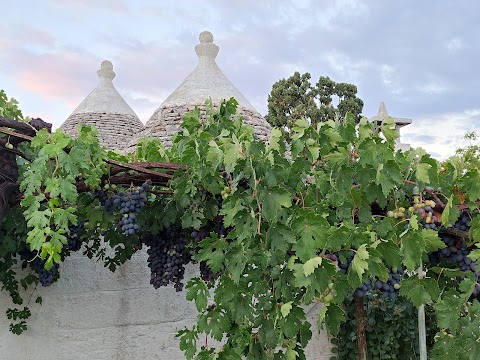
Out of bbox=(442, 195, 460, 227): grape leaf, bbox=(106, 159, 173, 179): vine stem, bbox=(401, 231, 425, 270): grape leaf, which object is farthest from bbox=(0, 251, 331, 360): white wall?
bbox=(401, 231, 425, 270): grape leaf

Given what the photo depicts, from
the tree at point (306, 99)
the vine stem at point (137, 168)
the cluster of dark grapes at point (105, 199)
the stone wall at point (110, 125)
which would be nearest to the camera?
the vine stem at point (137, 168)

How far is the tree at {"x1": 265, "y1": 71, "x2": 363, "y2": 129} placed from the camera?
82.5ft

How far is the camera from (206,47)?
517 inches

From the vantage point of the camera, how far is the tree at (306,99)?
82.5 feet

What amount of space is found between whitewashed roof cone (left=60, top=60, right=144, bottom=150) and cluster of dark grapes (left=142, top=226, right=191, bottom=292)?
11.2m

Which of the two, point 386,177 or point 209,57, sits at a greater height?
point 209,57

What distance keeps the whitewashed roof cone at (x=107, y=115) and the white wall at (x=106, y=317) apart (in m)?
9.61

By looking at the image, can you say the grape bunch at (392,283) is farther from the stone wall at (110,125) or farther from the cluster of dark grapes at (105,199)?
the stone wall at (110,125)

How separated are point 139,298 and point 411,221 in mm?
3827

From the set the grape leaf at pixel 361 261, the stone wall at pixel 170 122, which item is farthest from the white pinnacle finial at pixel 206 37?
the grape leaf at pixel 361 261

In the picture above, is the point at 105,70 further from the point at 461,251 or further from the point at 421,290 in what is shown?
the point at 421,290

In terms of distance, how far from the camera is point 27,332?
5.08 m

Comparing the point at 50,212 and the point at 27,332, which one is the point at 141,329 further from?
the point at 50,212

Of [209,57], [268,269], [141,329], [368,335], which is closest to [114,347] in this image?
[141,329]
